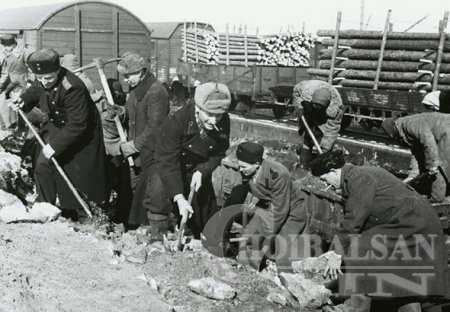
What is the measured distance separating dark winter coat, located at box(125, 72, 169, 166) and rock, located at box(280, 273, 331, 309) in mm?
2277

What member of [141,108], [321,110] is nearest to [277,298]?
[141,108]

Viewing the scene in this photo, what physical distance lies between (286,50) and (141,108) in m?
15.4

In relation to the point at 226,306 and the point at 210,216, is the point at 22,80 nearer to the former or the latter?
the point at 210,216

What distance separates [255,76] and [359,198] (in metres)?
12.5

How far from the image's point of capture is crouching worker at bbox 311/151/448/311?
13.8ft

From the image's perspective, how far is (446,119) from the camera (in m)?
6.19

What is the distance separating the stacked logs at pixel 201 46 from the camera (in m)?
21.7

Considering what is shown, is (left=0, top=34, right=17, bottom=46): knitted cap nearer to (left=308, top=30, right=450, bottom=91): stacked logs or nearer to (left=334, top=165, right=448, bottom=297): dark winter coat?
(left=308, top=30, right=450, bottom=91): stacked logs

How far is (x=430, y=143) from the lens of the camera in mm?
6109

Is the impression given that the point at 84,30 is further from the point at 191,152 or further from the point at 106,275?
the point at 106,275

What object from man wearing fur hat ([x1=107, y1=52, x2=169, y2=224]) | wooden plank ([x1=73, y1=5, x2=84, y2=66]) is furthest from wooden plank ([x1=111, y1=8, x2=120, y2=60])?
man wearing fur hat ([x1=107, y1=52, x2=169, y2=224])

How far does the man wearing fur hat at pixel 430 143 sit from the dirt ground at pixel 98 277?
254 centimetres

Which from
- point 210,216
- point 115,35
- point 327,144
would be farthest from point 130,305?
point 115,35

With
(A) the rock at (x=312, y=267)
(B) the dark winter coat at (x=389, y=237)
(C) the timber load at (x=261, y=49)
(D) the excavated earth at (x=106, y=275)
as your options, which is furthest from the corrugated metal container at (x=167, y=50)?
(B) the dark winter coat at (x=389, y=237)
